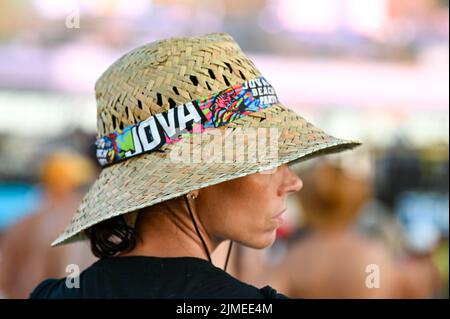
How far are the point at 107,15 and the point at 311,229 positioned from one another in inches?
293

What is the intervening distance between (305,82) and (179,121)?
9.03 m

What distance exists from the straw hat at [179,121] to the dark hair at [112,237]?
1.3 inches

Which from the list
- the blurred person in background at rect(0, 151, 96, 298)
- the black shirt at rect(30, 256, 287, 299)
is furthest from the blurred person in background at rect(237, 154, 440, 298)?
the black shirt at rect(30, 256, 287, 299)

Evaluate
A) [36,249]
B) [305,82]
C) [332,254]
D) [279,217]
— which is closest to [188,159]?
[279,217]

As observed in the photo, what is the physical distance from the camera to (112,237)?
1.73m

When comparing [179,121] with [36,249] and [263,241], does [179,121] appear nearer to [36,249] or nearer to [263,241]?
[263,241]

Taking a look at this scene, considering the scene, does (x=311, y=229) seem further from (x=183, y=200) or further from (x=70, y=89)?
(x=70, y=89)

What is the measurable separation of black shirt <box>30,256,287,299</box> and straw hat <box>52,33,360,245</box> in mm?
125

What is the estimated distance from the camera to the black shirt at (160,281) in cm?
150

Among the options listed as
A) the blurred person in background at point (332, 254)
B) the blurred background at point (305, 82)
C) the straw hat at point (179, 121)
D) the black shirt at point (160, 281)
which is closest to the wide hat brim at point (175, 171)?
the straw hat at point (179, 121)

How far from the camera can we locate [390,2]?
12430 mm

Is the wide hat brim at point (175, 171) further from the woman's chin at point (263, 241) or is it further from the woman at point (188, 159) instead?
the woman's chin at point (263, 241)

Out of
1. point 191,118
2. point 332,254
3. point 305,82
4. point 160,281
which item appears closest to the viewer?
point 160,281
